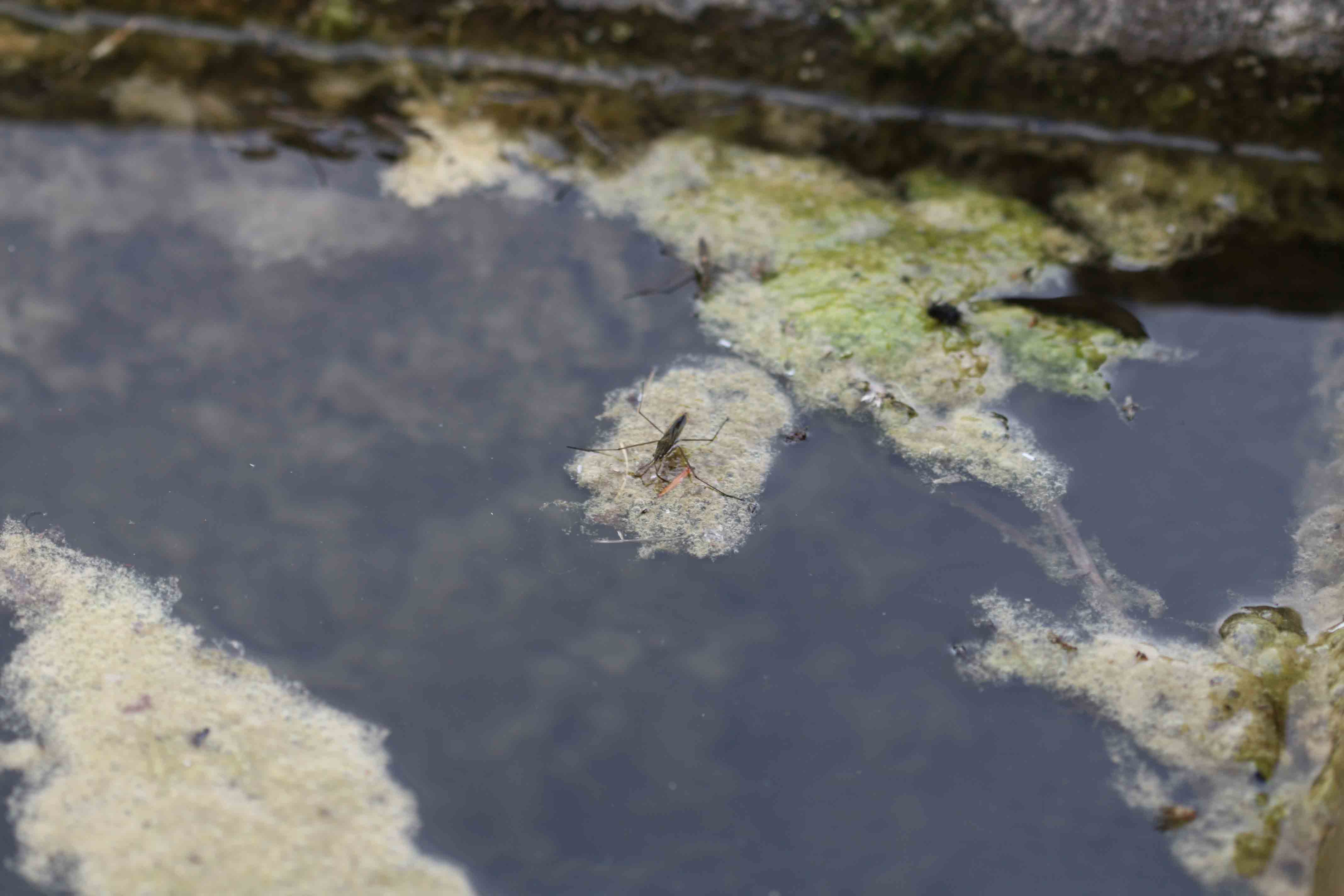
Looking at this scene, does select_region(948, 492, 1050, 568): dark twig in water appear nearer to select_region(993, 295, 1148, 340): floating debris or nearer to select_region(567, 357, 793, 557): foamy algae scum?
select_region(567, 357, 793, 557): foamy algae scum

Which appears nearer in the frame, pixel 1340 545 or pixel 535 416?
pixel 1340 545

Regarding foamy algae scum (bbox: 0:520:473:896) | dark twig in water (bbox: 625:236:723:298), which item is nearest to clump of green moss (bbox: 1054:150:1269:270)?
dark twig in water (bbox: 625:236:723:298)

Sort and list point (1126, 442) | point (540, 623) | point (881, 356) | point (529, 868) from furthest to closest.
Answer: point (881, 356) < point (1126, 442) < point (540, 623) < point (529, 868)

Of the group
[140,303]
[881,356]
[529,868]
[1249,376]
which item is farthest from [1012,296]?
[140,303]

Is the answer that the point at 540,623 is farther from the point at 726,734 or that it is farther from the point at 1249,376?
the point at 1249,376

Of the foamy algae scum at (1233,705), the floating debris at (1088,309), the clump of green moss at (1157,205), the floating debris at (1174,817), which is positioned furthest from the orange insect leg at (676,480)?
the clump of green moss at (1157,205)

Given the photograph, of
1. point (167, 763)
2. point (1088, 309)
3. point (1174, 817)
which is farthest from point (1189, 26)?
point (167, 763)

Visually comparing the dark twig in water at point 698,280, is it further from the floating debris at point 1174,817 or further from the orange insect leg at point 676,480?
the floating debris at point 1174,817
